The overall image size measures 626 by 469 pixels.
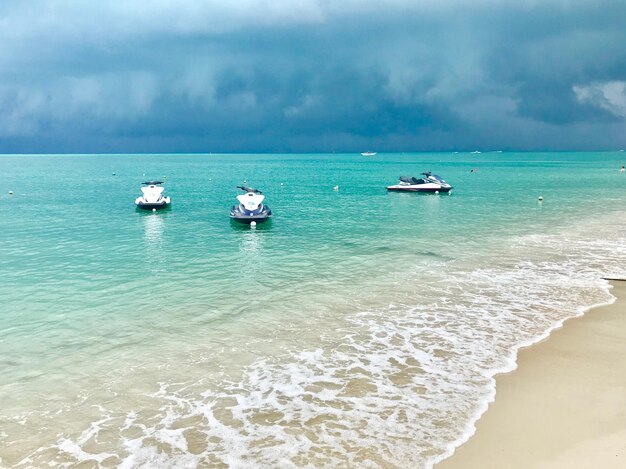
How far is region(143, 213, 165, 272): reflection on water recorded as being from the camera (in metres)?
30.7

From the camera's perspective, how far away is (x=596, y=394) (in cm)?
1328

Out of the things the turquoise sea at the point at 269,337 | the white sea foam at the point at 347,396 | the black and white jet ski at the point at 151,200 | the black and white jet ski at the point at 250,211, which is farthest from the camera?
the black and white jet ski at the point at 151,200

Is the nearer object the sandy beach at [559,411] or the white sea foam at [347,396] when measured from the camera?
the sandy beach at [559,411]

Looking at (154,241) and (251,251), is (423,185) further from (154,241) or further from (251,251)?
(154,241)

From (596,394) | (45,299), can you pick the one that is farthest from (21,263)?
(596,394)

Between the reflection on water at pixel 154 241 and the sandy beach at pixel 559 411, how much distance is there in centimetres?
2137

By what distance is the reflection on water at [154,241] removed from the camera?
30688 millimetres

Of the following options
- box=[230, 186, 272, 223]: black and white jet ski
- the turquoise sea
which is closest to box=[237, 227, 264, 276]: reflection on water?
the turquoise sea

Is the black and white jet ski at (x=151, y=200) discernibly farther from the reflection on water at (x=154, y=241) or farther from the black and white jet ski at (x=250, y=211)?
the black and white jet ski at (x=250, y=211)

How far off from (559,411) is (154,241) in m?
32.9

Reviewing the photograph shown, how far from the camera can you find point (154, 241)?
39000 millimetres

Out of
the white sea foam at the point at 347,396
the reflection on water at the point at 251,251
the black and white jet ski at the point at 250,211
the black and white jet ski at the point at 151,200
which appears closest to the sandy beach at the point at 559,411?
the white sea foam at the point at 347,396

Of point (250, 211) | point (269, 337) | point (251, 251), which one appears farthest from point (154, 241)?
point (269, 337)

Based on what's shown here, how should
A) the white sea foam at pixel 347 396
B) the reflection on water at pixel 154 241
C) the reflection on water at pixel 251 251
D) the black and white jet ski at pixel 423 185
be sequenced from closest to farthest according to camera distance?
1. the white sea foam at pixel 347 396
2. the reflection on water at pixel 251 251
3. the reflection on water at pixel 154 241
4. the black and white jet ski at pixel 423 185
